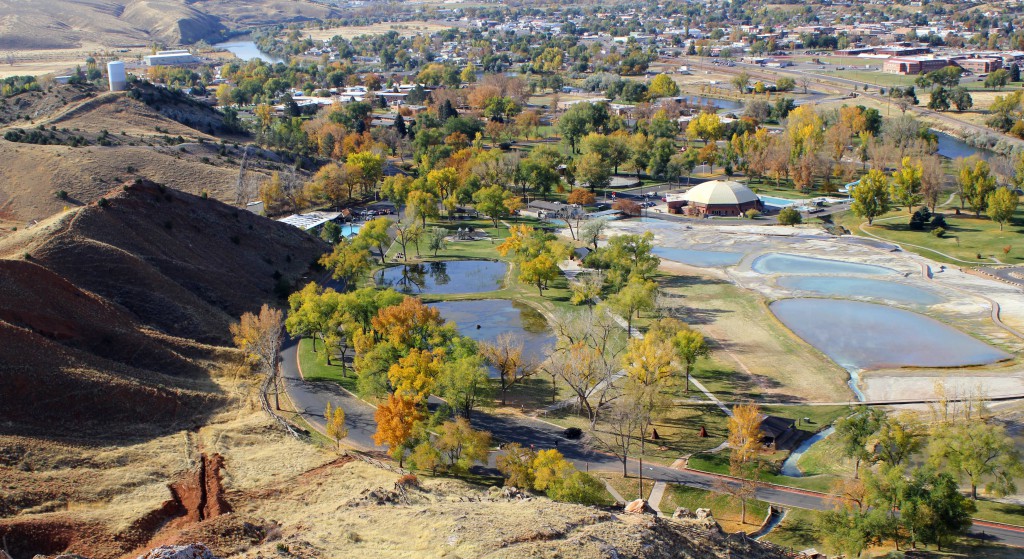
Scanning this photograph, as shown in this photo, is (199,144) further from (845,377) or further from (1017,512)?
(1017,512)

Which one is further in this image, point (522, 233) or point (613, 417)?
point (522, 233)

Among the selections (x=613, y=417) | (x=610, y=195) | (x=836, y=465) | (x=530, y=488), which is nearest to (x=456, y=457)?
(x=530, y=488)

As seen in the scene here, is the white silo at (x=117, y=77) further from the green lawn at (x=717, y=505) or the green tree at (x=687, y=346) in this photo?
the green lawn at (x=717, y=505)

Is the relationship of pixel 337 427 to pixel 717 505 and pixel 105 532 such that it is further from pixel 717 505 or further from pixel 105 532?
pixel 717 505

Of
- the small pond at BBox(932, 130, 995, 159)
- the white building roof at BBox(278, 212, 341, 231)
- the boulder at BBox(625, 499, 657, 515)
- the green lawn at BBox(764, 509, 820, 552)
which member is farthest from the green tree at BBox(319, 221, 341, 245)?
the small pond at BBox(932, 130, 995, 159)

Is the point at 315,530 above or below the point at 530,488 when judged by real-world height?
above

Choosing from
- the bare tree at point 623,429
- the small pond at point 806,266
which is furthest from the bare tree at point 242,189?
the bare tree at point 623,429

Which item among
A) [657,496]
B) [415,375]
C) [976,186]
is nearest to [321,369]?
[415,375]
